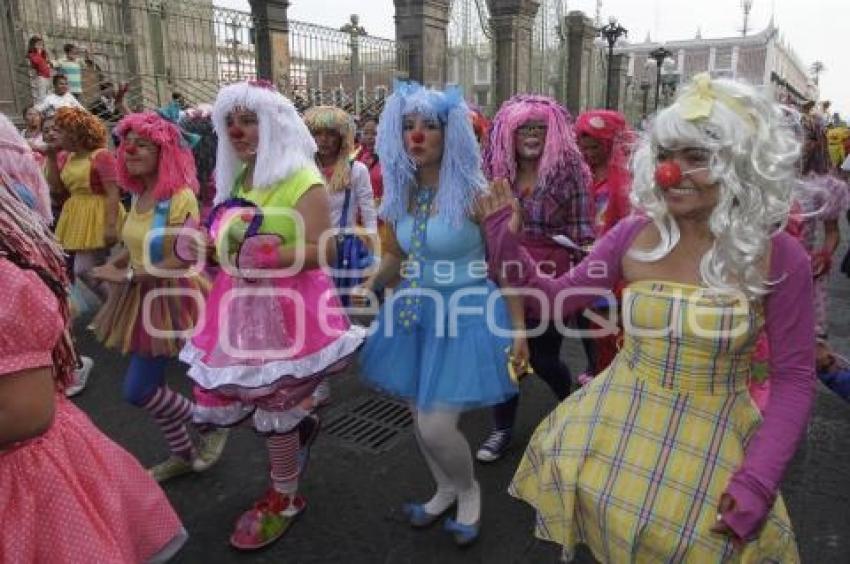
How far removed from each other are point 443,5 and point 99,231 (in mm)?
13653

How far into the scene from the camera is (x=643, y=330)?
185cm

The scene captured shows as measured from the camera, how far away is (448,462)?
9.09ft

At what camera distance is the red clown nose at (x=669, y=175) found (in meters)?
1.76

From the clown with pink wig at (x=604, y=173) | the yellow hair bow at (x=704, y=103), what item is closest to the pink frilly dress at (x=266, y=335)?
the yellow hair bow at (x=704, y=103)

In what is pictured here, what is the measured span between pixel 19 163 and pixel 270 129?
41.9 inches

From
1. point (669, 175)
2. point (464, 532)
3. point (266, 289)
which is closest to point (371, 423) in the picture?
point (464, 532)

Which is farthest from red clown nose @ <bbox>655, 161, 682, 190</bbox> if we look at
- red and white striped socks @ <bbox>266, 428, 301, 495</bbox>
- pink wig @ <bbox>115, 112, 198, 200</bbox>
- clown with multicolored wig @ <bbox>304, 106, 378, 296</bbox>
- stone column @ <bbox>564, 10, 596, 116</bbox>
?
stone column @ <bbox>564, 10, 596, 116</bbox>

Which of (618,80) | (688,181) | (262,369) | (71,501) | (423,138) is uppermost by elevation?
(618,80)

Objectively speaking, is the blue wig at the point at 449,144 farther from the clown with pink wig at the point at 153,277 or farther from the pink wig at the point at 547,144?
the clown with pink wig at the point at 153,277

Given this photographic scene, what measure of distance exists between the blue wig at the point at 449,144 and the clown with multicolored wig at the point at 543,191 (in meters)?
1.02

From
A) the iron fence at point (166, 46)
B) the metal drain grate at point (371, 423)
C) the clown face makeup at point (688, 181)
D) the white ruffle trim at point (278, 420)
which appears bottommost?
the metal drain grate at point (371, 423)

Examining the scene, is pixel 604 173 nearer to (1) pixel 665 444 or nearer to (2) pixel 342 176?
(2) pixel 342 176

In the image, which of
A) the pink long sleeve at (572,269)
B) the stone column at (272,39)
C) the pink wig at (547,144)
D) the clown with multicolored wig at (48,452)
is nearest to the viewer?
the clown with multicolored wig at (48,452)

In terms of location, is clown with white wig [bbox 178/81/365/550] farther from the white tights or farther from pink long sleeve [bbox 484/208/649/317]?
pink long sleeve [bbox 484/208/649/317]
